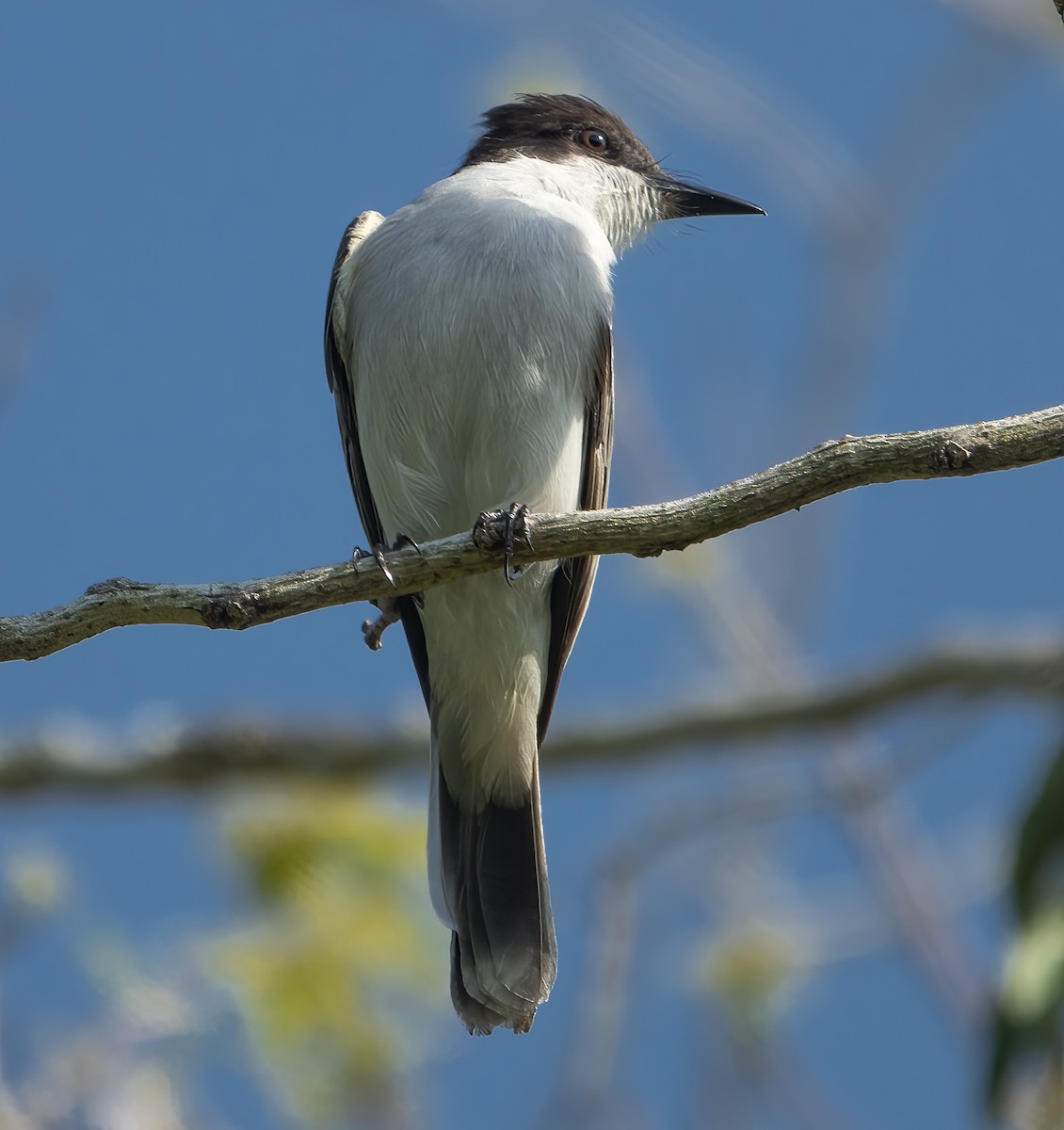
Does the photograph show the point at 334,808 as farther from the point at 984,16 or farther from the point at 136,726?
the point at 984,16

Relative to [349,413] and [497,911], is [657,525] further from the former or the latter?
[349,413]

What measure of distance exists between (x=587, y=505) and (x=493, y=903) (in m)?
1.41

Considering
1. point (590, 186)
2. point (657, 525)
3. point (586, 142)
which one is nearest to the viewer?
point (657, 525)

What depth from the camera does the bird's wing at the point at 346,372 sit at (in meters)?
5.72

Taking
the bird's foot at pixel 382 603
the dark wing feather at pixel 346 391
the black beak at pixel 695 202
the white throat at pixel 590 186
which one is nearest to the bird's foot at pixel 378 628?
the bird's foot at pixel 382 603

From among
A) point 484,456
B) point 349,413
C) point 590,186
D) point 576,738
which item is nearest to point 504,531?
point 484,456

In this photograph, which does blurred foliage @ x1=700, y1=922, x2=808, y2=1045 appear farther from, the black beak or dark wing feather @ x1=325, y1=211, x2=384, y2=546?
the black beak

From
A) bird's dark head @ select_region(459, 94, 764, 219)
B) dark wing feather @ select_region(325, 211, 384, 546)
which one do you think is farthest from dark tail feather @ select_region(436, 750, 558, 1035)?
bird's dark head @ select_region(459, 94, 764, 219)

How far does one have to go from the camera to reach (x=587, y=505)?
18.3 ft

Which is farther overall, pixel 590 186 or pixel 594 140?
pixel 594 140

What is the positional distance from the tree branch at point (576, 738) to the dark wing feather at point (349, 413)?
145 centimetres

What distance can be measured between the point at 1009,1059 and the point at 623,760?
11.3ft

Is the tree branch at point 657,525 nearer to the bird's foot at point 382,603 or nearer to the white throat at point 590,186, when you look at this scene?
the bird's foot at point 382,603

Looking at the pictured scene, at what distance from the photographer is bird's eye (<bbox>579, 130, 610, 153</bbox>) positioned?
21.5 ft
